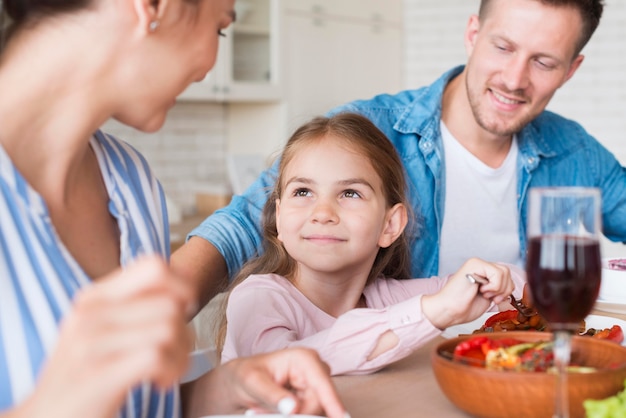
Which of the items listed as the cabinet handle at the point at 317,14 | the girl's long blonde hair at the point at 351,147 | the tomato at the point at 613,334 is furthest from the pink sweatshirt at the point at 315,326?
the cabinet handle at the point at 317,14

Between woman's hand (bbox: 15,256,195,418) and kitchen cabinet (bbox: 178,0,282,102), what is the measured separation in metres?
3.83

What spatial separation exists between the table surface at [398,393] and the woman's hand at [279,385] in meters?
0.12

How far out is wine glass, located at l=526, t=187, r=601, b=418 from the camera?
1057mm

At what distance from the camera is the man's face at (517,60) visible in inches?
93.1

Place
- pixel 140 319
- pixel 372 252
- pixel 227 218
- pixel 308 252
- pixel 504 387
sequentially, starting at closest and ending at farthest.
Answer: pixel 140 319
pixel 504 387
pixel 308 252
pixel 372 252
pixel 227 218

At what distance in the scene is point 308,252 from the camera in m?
1.73

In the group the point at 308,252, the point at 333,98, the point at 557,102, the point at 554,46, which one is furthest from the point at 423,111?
the point at 557,102

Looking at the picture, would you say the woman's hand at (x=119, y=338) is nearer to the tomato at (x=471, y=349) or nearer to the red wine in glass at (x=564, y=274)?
the red wine in glass at (x=564, y=274)

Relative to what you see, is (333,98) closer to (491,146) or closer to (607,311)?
(491,146)

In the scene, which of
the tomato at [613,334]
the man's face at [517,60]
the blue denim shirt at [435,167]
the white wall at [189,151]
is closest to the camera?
the tomato at [613,334]

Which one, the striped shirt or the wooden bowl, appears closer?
the striped shirt

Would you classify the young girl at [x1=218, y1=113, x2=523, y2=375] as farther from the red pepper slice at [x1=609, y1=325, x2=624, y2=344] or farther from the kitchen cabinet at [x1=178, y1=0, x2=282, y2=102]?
the kitchen cabinet at [x1=178, y1=0, x2=282, y2=102]

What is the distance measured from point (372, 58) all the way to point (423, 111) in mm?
2989

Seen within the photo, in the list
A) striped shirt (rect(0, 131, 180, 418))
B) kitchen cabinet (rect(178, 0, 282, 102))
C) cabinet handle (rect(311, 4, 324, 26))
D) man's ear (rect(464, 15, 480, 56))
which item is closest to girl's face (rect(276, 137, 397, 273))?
striped shirt (rect(0, 131, 180, 418))
